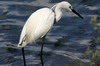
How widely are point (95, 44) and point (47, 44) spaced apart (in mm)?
1209

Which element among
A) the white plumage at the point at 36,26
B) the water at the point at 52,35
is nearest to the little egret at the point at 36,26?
the white plumage at the point at 36,26

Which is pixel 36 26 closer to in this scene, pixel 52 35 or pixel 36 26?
pixel 36 26

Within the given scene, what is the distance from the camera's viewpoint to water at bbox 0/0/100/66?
30.7 ft

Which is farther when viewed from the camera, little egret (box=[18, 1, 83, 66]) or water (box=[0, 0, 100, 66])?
water (box=[0, 0, 100, 66])

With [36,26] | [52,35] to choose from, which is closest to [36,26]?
[36,26]

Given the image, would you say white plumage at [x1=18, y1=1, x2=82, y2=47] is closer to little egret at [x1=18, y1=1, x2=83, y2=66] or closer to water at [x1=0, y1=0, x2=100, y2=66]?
little egret at [x1=18, y1=1, x2=83, y2=66]

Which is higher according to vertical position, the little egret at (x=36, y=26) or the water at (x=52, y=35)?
the little egret at (x=36, y=26)

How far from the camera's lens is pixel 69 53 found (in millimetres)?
9734

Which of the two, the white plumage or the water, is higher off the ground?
the white plumage

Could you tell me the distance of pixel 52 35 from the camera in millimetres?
10836

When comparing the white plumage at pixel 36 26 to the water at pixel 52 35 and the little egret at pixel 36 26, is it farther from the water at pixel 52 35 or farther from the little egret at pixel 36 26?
the water at pixel 52 35

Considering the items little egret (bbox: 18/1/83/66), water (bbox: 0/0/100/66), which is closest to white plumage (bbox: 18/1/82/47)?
little egret (bbox: 18/1/83/66)

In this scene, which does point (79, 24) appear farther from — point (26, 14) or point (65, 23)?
point (26, 14)

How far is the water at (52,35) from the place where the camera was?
9357mm
